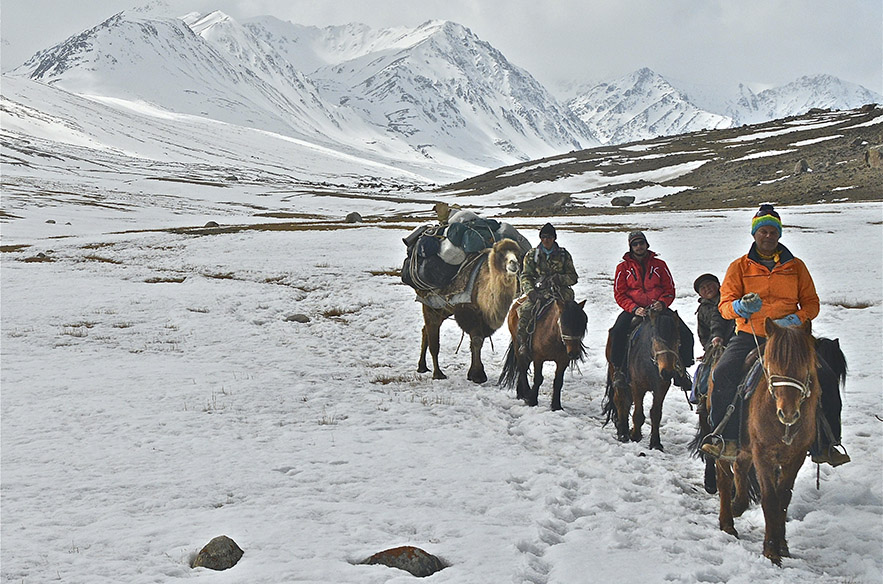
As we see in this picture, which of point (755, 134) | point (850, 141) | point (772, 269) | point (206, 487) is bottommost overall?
point (206, 487)

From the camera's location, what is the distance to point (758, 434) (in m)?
5.06

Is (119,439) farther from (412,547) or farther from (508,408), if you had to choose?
(508,408)

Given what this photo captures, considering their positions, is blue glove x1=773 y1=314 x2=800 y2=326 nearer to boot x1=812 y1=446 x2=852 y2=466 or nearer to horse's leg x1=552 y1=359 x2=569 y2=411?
boot x1=812 y1=446 x2=852 y2=466

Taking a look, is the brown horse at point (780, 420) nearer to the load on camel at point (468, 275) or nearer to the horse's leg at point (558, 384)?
the horse's leg at point (558, 384)

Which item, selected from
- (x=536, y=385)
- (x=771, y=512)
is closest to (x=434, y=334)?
(x=536, y=385)

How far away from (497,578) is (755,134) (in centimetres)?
13355

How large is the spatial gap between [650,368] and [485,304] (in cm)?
365

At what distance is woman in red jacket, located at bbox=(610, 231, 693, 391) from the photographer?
305 inches

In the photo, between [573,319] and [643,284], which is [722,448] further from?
[573,319]

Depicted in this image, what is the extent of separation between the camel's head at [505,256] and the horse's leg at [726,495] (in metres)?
4.86

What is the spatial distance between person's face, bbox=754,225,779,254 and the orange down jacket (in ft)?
0.27

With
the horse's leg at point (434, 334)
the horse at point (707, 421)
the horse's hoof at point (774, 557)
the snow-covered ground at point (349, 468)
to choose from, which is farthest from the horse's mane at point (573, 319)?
the horse's hoof at point (774, 557)

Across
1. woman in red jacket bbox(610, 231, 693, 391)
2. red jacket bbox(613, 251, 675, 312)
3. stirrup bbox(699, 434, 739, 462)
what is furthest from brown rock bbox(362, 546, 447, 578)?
red jacket bbox(613, 251, 675, 312)

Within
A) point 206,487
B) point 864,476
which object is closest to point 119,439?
point 206,487
